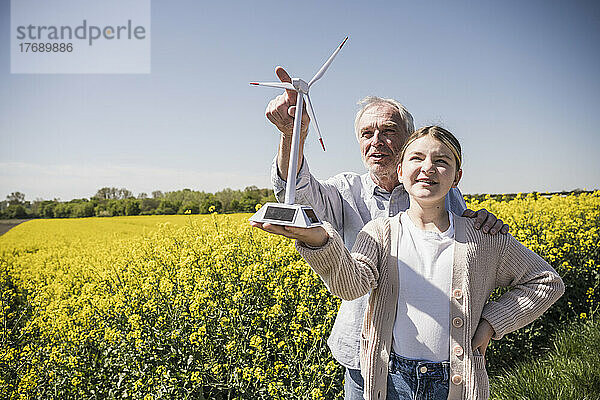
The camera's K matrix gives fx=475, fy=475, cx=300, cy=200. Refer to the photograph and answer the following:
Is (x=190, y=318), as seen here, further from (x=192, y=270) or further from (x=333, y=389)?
(x=333, y=389)

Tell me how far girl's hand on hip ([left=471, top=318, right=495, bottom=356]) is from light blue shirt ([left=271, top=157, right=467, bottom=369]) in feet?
1.34

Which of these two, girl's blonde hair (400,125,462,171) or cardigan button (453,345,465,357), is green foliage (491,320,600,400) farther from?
girl's blonde hair (400,125,462,171)

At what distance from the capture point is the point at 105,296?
12.7 feet

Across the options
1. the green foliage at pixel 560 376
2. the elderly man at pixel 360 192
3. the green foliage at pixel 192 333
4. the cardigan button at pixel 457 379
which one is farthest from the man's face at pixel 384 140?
the green foliage at pixel 560 376

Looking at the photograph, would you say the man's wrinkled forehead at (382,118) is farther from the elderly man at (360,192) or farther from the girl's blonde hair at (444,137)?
the girl's blonde hair at (444,137)

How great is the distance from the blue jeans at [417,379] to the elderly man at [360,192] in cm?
29

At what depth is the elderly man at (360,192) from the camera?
1.76 metres

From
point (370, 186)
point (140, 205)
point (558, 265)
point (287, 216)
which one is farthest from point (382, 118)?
point (140, 205)

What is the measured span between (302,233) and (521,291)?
79 centimetres

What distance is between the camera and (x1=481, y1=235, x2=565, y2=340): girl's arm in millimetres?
1467

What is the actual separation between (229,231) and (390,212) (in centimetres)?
278

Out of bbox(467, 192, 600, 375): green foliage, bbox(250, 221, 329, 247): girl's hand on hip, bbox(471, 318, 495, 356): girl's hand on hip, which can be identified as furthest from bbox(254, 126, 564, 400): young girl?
bbox(467, 192, 600, 375): green foliage

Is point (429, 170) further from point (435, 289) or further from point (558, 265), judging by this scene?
point (558, 265)

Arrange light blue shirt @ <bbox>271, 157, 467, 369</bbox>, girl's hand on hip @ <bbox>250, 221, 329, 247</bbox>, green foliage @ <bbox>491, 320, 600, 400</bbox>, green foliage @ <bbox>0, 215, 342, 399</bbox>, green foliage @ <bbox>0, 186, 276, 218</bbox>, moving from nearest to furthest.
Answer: girl's hand on hip @ <bbox>250, 221, 329, 247</bbox> → light blue shirt @ <bbox>271, 157, 467, 369</bbox> → green foliage @ <bbox>0, 215, 342, 399</bbox> → green foliage @ <bbox>491, 320, 600, 400</bbox> → green foliage @ <bbox>0, 186, 276, 218</bbox>
